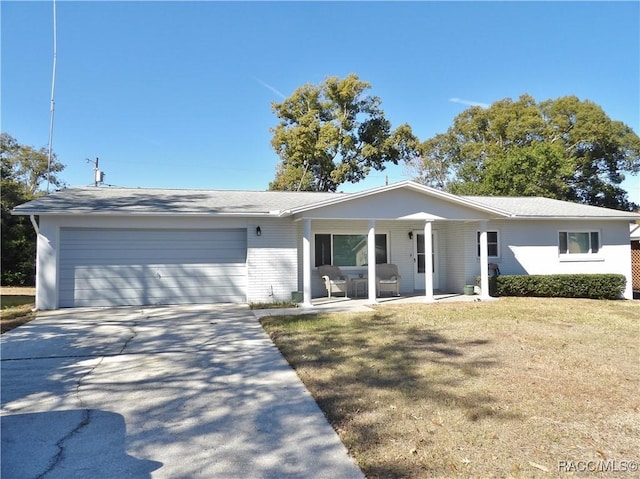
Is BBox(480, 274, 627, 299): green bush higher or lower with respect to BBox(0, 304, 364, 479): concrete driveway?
higher

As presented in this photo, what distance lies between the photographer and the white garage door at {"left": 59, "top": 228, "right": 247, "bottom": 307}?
1105cm

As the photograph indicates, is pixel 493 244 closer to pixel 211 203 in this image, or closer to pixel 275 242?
pixel 275 242

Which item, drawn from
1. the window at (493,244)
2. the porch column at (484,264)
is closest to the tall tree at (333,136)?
the window at (493,244)

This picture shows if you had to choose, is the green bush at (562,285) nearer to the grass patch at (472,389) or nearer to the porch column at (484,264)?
the porch column at (484,264)

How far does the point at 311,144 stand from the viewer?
92.2 feet

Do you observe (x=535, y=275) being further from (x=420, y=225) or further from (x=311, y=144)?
(x=311, y=144)

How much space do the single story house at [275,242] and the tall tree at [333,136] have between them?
14187 millimetres

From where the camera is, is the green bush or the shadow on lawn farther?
the green bush

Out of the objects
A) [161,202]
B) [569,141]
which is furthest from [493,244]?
[569,141]

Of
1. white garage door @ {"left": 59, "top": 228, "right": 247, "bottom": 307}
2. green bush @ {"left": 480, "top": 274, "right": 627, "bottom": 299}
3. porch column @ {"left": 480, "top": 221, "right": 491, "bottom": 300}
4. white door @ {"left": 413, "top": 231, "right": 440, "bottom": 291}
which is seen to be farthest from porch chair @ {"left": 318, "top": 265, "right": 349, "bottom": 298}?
green bush @ {"left": 480, "top": 274, "right": 627, "bottom": 299}

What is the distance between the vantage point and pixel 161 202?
1248 centimetres

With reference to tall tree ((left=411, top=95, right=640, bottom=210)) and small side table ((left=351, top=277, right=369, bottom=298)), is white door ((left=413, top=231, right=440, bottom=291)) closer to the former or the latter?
small side table ((left=351, top=277, right=369, bottom=298))

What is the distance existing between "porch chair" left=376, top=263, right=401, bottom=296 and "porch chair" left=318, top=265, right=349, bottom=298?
1051 millimetres

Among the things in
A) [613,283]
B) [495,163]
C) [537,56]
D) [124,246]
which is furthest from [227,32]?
[495,163]
